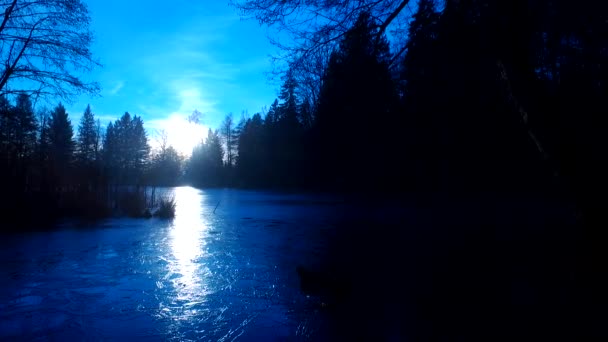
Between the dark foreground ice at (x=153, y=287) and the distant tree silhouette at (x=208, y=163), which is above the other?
the distant tree silhouette at (x=208, y=163)

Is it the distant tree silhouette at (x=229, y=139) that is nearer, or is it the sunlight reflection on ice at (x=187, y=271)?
the sunlight reflection on ice at (x=187, y=271)

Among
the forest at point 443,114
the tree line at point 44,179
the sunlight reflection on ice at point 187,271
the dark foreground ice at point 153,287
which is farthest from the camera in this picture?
the tree line at point 44,179

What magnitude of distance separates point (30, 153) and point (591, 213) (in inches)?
662

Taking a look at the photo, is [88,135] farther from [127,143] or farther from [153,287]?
[153,287]

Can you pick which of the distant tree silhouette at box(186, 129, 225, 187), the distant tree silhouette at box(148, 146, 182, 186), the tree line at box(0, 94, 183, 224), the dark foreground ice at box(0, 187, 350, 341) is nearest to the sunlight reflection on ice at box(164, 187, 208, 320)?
the dark foreground ice at box(0, 187, 350, 341)

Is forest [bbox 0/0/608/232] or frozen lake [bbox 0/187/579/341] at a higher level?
forest [bbox 0/0/608/232]

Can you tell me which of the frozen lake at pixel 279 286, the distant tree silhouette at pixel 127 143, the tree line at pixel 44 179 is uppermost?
the distant tree silhouette at pixel 127 143

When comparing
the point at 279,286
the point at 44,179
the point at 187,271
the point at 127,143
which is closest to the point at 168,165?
the point at 127,143

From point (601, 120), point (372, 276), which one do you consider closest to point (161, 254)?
point (372, 276)

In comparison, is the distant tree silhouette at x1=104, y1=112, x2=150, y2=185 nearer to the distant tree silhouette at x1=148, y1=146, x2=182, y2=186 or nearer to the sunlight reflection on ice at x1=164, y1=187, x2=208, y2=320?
the distant tree silhouette at x1=148, y1=146, x2=182, y2=186

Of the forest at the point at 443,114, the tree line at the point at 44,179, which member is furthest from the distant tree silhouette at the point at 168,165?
the tree line at the point at 44,179

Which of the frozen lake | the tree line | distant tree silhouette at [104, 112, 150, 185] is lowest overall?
the frozen lake

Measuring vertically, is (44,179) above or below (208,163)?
below

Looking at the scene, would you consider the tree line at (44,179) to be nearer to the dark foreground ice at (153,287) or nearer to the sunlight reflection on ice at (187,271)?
the dark foreground ice at (153,287)
